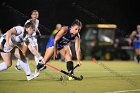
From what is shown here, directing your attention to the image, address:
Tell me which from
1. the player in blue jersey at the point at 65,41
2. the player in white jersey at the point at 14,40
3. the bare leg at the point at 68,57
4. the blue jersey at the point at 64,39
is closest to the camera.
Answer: the player in white jersey at the point at 14,40

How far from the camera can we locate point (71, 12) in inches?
1457

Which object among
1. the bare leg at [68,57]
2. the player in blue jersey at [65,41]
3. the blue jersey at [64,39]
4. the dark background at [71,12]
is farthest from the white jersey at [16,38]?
the dark background at [71,12]

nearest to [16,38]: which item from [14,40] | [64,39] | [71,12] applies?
[14,40]

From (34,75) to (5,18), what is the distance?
68.6ft

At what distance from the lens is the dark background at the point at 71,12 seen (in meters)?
34.1

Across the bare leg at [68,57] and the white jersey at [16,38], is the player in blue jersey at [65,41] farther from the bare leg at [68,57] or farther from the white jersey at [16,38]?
the white jersey at [16,38]

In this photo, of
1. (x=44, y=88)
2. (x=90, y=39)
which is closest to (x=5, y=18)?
(x=90, y=39)

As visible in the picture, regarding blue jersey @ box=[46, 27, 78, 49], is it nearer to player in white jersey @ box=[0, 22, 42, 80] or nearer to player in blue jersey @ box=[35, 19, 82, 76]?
player in blue jersey @ box=[35, 19, 82, 76]

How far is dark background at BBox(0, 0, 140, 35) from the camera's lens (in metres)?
34.1

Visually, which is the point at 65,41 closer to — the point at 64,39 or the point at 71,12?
the point at 64,39

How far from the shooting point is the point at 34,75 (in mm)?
13820

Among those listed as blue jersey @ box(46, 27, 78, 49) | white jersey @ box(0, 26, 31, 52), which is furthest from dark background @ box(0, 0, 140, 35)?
white jersey @ box(0, 26, 31, 52)

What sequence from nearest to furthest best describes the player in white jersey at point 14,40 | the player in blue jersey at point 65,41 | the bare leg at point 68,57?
the player in white jersey at point 14,40, the player in blue jersey at point 65,41, the bare leg at point 68,57

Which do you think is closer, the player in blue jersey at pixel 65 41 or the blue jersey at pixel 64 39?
the player in blue jersey at pixel 65 41
